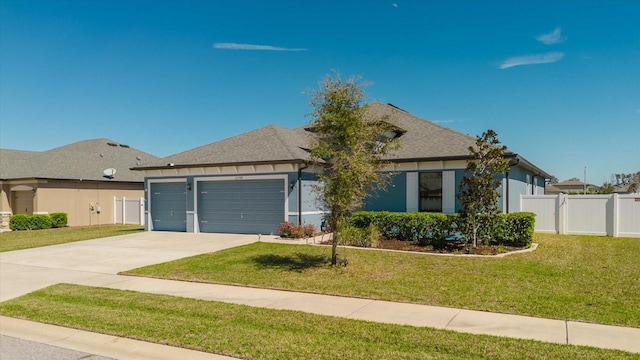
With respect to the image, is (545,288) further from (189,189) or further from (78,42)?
(78,42)

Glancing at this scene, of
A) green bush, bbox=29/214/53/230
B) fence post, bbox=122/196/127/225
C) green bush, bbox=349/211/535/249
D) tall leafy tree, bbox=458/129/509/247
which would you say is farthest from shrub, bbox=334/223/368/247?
green bush, bbox=29/214/53/230

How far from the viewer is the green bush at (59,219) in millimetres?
24547

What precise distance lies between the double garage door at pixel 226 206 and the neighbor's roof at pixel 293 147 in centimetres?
113

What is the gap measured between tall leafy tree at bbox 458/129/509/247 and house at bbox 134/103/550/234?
9.19 feet

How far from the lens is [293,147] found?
18.7 m

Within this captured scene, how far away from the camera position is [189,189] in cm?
1959

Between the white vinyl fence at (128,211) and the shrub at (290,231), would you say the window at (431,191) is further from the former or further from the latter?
the white vinyl fence at (128,211)

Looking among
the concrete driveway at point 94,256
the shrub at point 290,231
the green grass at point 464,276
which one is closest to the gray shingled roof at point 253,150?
the shrub at point 290,231

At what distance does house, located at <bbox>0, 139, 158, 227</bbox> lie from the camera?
25016 mm

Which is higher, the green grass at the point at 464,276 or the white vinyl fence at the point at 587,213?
the white vinyl fence at the point at 587,213

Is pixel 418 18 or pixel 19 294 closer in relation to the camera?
pixel 19 294

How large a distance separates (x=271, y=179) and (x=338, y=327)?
12.2 metres

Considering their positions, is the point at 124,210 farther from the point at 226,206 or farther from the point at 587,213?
the point at 587,213

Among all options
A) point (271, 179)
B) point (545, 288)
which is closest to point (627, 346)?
point (545, 288)
